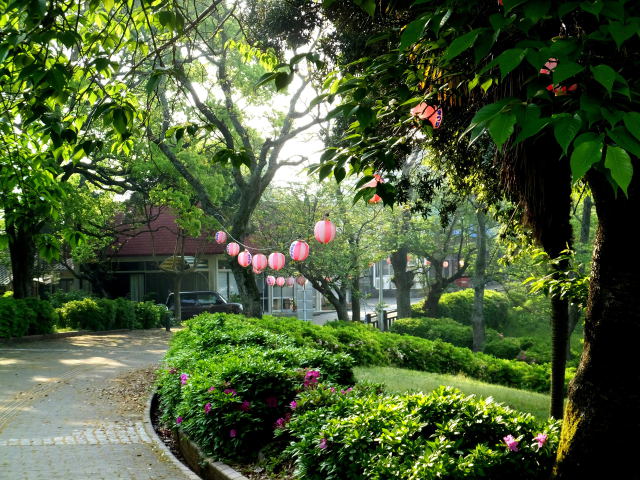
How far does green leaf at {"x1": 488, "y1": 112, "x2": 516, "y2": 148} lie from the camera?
1965 mm

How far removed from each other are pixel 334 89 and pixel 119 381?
11578mm

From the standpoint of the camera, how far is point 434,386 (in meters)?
10.4

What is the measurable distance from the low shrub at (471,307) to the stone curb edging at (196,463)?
22628 millimetres

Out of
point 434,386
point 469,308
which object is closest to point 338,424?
point 434,386

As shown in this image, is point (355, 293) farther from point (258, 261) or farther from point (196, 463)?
point (196, 463)

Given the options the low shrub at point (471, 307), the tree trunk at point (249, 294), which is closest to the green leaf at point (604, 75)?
the tree trunk at point (249, 294)

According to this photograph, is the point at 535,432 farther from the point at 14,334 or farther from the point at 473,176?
the point at 14,334

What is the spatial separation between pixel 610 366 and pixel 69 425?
7973 mm

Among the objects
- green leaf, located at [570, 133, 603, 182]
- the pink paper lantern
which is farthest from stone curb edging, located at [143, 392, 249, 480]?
the pink paper lantern

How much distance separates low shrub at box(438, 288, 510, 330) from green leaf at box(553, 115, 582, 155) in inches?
1095

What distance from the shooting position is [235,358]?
7.84 m

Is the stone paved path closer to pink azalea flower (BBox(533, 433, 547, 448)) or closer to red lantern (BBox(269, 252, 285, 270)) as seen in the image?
pink azalea flower (BBox(533, 433, 547, 448))

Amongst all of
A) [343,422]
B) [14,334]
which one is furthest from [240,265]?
[343,422]

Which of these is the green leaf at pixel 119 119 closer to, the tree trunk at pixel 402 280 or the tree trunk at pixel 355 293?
the tree trunk at pixel 355 293
